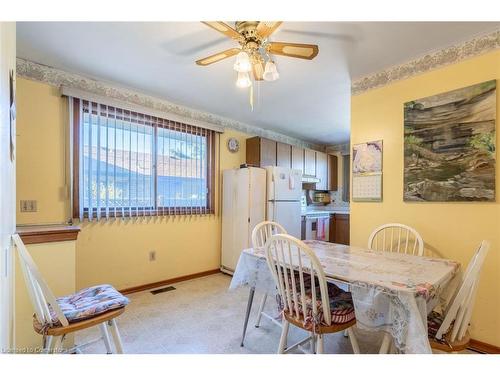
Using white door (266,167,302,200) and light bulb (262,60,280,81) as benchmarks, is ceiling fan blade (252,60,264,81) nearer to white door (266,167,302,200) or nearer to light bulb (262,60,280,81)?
light bulb (262,60,280,81)

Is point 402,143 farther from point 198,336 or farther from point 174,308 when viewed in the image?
point 174,308

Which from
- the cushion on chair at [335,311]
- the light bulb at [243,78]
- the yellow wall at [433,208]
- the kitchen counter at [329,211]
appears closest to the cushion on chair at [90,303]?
the cushion on chair at [335,311]

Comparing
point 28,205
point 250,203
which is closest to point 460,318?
point 250,203

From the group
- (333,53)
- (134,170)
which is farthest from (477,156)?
(134,170)

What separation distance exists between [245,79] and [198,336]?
191 cm

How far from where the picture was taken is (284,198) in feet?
12.3

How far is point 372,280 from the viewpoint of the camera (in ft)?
4.00

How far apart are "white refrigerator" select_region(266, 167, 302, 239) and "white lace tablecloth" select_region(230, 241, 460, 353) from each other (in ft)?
6.26

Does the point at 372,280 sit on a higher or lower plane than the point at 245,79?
lower

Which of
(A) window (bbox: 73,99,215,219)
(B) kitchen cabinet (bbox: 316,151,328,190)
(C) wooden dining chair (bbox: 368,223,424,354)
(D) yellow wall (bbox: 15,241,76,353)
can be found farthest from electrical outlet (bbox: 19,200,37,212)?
(B) kitchen cabinet (bbox: 316,151,328,190)

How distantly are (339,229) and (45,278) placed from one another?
4588mm

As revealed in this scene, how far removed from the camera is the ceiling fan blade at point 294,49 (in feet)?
4.98

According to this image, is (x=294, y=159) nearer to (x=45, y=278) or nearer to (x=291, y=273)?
(x=291, y=273)

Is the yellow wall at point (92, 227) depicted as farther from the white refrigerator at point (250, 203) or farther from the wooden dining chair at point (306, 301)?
the wooden dining chair at point (306, 301)
